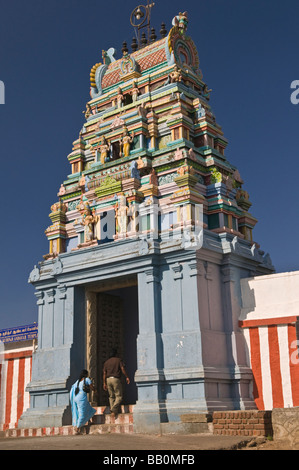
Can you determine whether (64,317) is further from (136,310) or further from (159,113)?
(159,113)

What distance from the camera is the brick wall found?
1020cm

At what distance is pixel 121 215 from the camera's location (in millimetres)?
15945

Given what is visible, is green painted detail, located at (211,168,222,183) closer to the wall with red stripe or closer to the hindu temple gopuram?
the hindu temple gopuram

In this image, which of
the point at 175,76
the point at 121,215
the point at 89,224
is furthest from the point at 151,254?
the point at 175,76

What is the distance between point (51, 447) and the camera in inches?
383

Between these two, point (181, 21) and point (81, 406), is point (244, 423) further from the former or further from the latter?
point (181, 21)

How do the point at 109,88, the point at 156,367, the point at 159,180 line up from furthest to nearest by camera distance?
the point at 109,88 < the point at 159,180 < the point at 156,367

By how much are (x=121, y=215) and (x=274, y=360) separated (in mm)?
5634

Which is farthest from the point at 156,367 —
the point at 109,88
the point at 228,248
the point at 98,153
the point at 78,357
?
the point at 109,88

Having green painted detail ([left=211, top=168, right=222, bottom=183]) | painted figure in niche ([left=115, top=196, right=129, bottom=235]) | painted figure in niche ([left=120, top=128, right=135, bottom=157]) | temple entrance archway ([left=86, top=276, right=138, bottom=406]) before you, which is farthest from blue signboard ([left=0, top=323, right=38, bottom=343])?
green painted detail ([left=211, top=168, right=222, bottom=183])

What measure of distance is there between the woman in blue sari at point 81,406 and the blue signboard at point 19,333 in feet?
15.7

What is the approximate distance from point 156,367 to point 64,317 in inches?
129

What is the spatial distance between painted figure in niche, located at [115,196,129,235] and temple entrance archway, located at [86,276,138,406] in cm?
151

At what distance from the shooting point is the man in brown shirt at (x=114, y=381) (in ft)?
45.8
